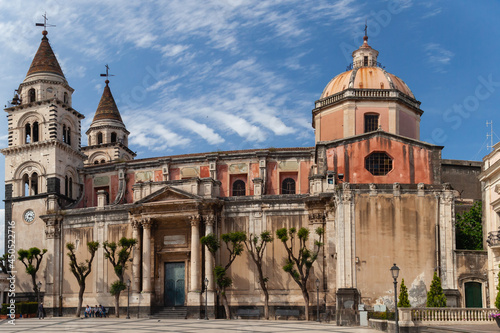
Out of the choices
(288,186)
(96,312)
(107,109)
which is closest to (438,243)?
(288,186)

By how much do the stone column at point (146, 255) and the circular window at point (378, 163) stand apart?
16.5 m

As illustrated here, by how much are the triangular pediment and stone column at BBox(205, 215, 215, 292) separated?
2.22 metres

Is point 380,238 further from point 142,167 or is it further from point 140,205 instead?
point 142,167

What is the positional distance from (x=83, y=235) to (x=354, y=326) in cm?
2442

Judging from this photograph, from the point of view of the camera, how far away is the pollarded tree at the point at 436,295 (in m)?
36.5

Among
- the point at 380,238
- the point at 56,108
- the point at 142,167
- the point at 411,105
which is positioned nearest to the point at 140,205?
the point at 142,167

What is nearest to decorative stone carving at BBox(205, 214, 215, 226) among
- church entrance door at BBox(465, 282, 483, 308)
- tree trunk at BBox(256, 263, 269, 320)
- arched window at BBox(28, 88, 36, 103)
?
tree trunk at BBox(256, 263, 269, 320)

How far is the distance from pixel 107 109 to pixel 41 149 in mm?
18566

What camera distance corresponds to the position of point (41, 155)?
56.4m

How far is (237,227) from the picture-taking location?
48844mm

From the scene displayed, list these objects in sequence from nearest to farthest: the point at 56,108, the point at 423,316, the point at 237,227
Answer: the point at 423,316
the point at 237,227
the point at 56,108

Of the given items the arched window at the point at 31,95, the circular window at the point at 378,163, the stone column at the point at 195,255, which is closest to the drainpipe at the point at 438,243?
the circular window at the point at 378,163

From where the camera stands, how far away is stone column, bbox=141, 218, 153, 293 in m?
48.7

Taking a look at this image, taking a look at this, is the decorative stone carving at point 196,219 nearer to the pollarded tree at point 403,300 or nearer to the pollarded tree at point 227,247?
the pollarded tree at point 227,247
